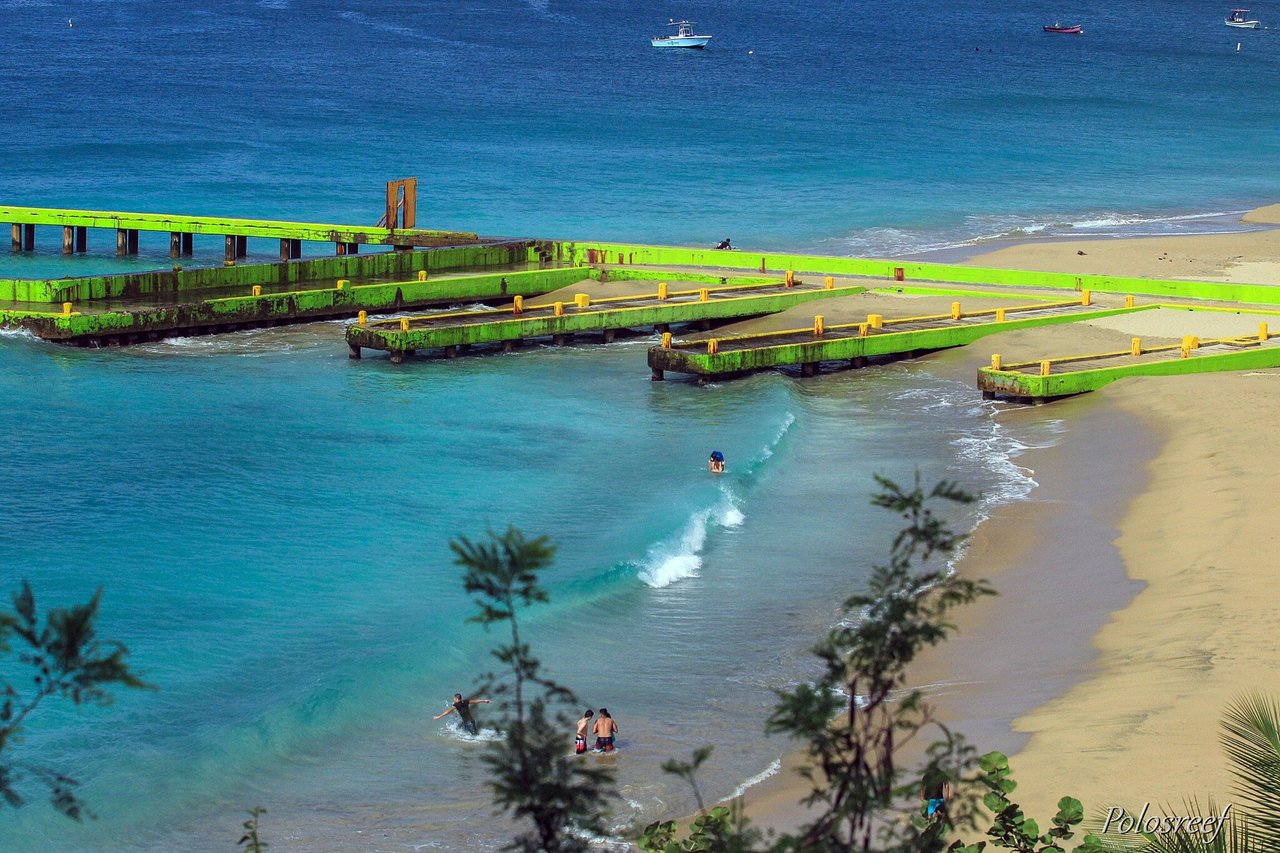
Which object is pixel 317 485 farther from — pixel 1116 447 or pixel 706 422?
pixel 1116 447

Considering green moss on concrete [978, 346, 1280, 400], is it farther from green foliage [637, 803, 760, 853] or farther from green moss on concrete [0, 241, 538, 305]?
green foliage [637, 803, 760, 853]

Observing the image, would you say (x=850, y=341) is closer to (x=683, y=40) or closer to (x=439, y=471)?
(x=439, y=471)

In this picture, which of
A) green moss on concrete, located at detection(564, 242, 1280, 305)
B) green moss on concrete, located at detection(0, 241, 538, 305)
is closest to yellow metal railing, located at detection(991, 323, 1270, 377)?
green moss on concrete, located at detection(564, 242, 1280, 305)

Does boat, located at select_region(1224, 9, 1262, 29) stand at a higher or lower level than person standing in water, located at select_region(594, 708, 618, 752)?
higher

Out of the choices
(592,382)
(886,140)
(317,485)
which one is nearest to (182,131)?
(886,140)

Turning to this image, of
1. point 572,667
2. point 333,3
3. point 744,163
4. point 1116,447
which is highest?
point 333,3
